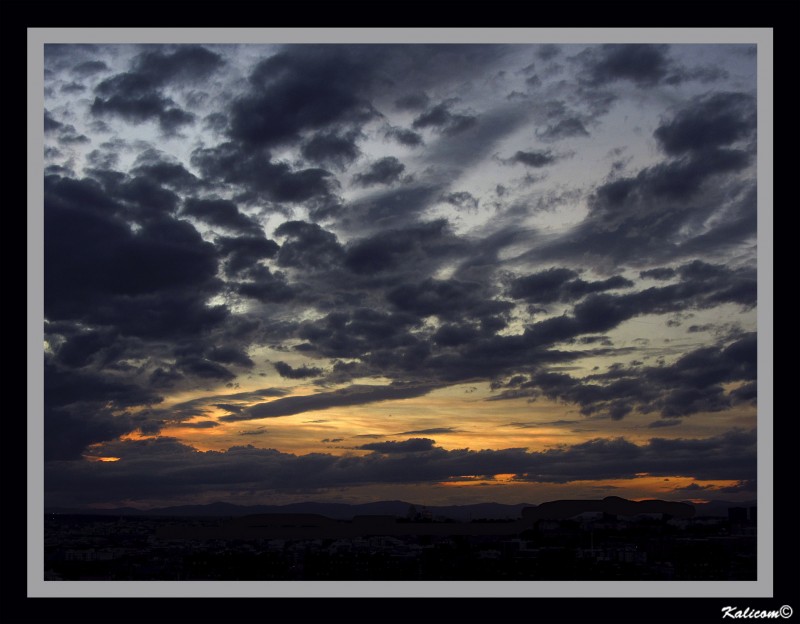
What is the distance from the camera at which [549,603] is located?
5.56 metres

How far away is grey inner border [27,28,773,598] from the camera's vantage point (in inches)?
221

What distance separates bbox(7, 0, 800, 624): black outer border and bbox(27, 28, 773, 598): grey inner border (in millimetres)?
43

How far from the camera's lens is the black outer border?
5590mm

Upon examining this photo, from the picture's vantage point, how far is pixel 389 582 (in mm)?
5707

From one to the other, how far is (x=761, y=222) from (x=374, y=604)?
3.25 metres

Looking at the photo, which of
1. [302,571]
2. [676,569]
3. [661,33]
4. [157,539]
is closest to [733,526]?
[676,569]
